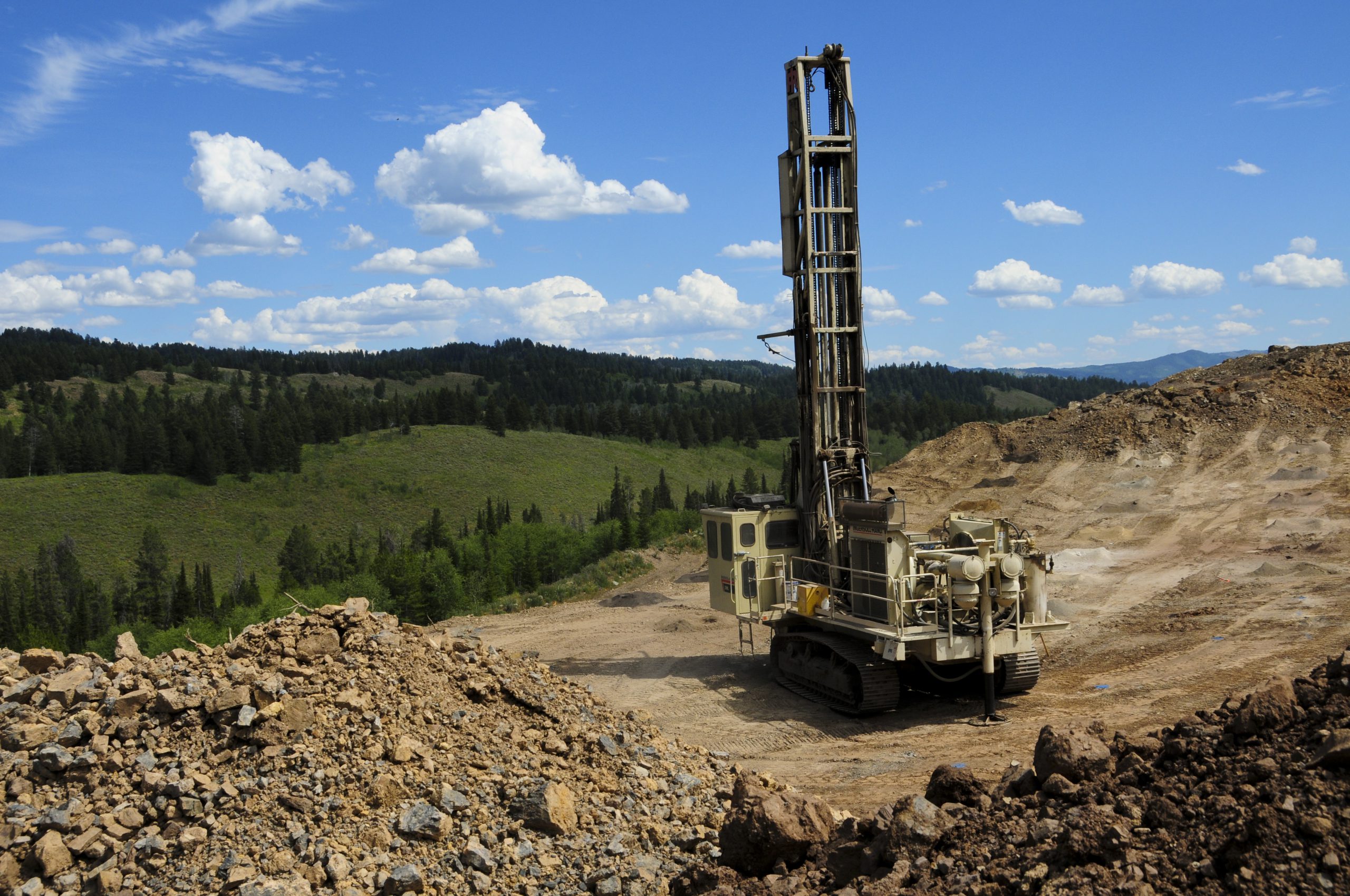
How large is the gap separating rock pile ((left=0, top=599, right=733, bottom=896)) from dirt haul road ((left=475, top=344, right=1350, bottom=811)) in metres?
3.17

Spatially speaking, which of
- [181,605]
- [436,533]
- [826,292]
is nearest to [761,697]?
[826,292]

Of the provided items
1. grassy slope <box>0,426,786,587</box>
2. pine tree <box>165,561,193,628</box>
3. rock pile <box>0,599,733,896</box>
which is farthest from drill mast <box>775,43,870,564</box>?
grassy slope <box>0,426,786,587</box>

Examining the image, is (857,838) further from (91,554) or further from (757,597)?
(91,554)

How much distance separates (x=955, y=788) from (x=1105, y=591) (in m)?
16.8

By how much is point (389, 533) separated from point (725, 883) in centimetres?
9493

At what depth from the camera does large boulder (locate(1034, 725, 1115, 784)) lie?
677 cm

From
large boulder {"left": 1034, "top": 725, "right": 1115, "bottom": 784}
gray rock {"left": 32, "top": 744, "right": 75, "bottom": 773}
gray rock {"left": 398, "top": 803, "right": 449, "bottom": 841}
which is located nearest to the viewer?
large boulder {"left": 1034, "top": 725, "right": 1115, "bottom": 784}

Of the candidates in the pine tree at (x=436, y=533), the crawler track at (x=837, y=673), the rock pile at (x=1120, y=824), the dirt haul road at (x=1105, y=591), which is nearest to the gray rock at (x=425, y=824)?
the rock pile at (x=1120, y=824)

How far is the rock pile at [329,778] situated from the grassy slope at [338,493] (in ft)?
288

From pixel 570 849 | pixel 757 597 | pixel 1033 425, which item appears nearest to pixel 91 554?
pixel 1033 425

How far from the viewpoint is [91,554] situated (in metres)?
93.7

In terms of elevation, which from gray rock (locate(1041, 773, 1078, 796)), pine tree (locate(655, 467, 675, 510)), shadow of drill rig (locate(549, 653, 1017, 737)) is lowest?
pine tree (locate(655, 467, 675, 510))

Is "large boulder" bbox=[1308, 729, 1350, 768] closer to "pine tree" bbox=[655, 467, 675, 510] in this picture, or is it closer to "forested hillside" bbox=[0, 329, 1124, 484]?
"pine tree" bbox=[655, 467, 675, 510]

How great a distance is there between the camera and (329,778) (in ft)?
29.3
